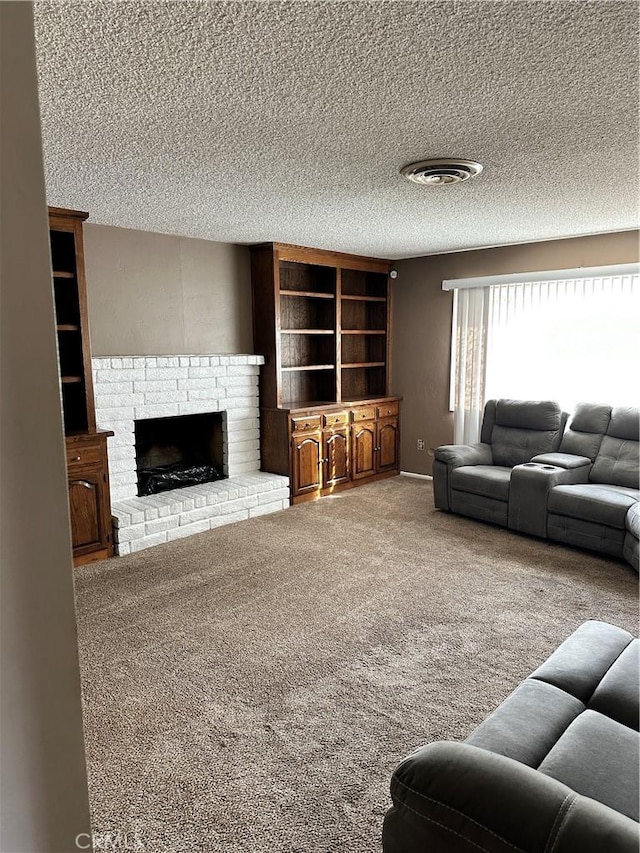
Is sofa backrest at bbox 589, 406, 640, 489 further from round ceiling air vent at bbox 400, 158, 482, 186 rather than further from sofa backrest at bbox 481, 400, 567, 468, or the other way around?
round ceiling air vent at bbox 400, 158, 482, 186

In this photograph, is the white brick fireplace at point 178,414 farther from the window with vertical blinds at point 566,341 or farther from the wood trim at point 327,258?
the window with vertical blinds at point 566,341

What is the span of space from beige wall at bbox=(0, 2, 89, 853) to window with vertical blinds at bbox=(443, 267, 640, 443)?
5.36 meters

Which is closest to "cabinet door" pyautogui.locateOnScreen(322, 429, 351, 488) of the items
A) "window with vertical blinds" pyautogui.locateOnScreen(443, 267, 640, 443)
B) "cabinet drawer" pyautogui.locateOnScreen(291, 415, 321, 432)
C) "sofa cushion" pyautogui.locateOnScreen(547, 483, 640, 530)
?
"cabinet drawer" pyautogui.locateOnScreen(291, 415, 321, 432)

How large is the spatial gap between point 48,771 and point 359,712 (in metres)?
2.12

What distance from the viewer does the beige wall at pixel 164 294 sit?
4.60 meters

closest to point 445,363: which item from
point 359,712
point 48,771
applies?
point 359,712

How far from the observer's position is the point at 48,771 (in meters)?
0.60

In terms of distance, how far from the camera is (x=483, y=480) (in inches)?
193

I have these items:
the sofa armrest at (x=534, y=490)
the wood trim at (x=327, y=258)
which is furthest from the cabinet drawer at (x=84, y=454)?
Answer: the sofa armrest at (x=534, y=490)

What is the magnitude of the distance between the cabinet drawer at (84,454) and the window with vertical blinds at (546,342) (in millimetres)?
3683

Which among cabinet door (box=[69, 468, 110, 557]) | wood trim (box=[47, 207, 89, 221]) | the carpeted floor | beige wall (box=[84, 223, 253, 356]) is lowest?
the carpeted floor

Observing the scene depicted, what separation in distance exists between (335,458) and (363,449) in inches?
17.6

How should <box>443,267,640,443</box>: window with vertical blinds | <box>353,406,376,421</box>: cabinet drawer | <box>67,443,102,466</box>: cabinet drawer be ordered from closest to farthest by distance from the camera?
1. <box>67,443,102,466</box>: cabinet drawer
2. <box>443,267,640,443</box>: window with vertical blinds
3. <box>353,406,376,421</box>: cabinet drawer

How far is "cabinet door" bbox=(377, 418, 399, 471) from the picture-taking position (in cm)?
653
